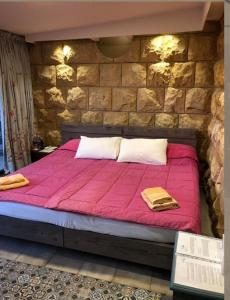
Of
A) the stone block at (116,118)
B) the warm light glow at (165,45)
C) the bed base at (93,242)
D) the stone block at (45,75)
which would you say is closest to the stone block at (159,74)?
the warm light glow at (165,45)

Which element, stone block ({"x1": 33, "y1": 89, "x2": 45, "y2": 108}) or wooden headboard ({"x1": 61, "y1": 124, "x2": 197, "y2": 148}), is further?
stone block ({"x1": 33, "y1": 89, "x2": 45, "y2": 108})

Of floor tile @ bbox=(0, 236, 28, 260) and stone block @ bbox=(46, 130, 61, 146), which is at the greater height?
stone block @ bbox=(46, 130, 61, 146)

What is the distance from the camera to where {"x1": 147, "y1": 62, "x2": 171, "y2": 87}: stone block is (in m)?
3.66

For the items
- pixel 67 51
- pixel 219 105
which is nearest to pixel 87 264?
pixel 219 105

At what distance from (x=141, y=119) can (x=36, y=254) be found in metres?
2.36

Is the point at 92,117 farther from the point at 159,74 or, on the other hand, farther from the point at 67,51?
the point at 159,74

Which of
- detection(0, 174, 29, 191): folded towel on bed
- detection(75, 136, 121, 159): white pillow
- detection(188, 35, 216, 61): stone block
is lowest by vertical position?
detection(0, 174, 29, 191): folded towel on bed

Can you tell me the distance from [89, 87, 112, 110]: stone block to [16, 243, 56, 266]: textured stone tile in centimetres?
228

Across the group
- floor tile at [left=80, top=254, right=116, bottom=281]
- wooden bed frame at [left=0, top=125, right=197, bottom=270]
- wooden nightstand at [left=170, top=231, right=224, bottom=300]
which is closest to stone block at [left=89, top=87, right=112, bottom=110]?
wooden bed frame at [left=0, top=125, right=197, bottom=270]

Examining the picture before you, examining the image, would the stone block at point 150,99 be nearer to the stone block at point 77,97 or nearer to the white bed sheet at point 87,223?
the stone block at point 77,97

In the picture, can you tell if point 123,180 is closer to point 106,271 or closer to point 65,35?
point 106,271

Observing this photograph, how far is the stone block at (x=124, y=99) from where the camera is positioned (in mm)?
3883

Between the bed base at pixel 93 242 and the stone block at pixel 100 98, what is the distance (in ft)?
7.39

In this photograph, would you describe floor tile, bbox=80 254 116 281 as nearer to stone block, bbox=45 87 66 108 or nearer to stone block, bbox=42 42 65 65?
stone block, bbox=45 87 66 108
